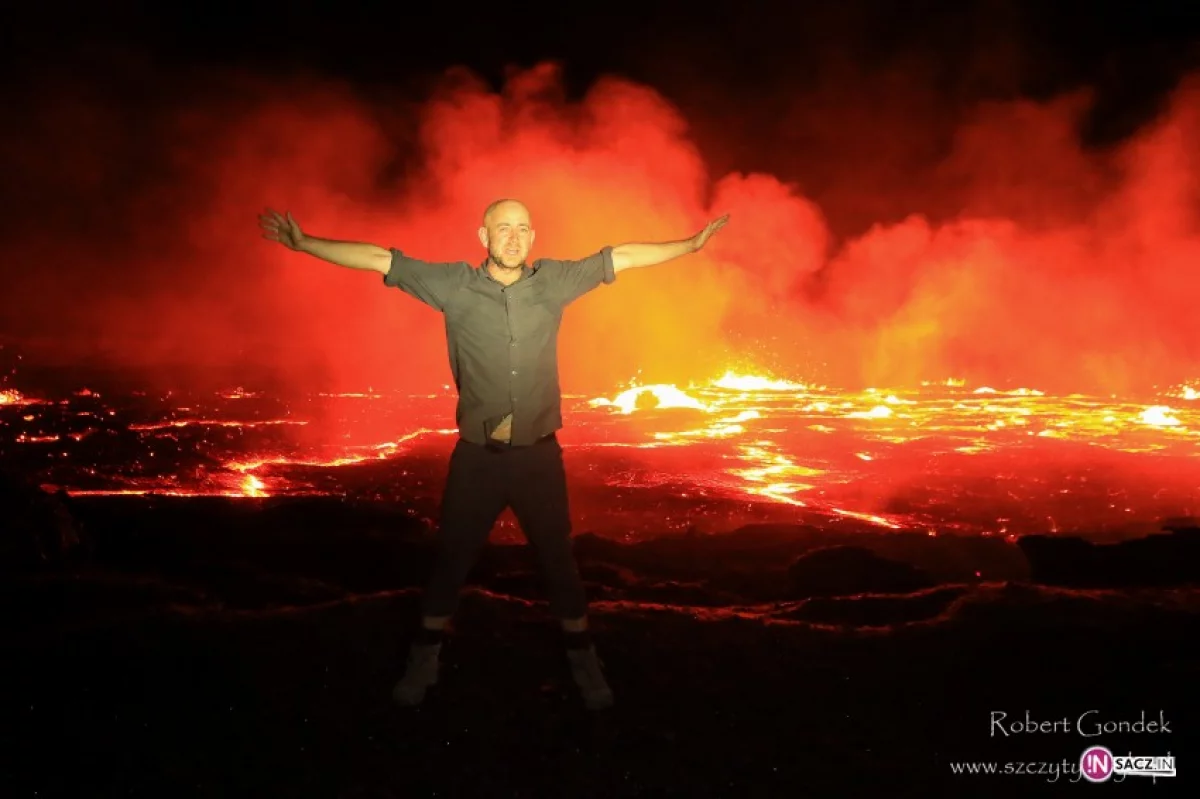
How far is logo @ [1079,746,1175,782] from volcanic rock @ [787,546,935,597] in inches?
121

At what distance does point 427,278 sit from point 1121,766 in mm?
4025

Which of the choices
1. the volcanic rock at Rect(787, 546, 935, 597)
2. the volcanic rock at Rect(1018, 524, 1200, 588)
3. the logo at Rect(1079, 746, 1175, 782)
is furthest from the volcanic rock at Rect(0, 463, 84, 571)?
the volcanic rock at Rect(1018, 524, 1200, 588)

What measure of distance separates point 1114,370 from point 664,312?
44.2ft

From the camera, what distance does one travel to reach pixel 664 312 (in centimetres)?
2431

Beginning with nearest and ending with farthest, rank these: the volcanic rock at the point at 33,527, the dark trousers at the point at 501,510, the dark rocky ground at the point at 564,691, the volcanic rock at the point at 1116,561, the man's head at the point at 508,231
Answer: the dark rocky ground at the point at 564,691, the man's head at the point at 508,231, the dark trousers at the point at 501,510, the volcanic rock at the point at 33,527, the volcanic rock at the point at 1116,561

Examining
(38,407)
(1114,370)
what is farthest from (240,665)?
(1114,370)

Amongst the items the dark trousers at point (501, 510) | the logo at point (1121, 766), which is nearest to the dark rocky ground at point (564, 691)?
the logo at point (1121, 766)

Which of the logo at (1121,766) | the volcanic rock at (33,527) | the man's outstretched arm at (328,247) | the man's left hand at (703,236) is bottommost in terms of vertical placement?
the logo at (1121,766)

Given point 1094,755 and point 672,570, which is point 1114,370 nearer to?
point 672,570

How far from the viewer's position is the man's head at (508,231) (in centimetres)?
375

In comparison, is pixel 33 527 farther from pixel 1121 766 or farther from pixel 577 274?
pixel 1121 766

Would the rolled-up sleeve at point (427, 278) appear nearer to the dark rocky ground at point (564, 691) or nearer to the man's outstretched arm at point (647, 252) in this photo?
the man's outstretched arm at point (647, 252)

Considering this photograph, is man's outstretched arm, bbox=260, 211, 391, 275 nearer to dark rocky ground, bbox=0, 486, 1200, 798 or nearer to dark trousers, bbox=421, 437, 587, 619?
dark trousers, bbox=421, 437, 587, 619

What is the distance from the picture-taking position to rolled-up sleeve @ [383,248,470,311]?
377 centimetres
